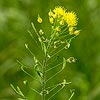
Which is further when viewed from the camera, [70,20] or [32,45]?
[32,45]

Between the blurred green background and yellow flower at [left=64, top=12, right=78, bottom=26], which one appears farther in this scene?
the blurred green background

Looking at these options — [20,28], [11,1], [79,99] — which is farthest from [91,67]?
[11,1]

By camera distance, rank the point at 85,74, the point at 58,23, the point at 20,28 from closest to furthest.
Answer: the point at 58,23 < the point at 85,74 < the point at 20,28

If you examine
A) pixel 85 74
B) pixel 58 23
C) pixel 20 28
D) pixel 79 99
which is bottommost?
pixel 58 23

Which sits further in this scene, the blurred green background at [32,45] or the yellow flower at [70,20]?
the blurred green background at [32,45]

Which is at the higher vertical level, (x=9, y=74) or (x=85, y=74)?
A: (x=9, y=74)

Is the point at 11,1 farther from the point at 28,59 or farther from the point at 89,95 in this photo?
the point at 89,95

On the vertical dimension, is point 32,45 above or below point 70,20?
above

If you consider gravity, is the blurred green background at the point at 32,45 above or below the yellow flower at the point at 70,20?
above
